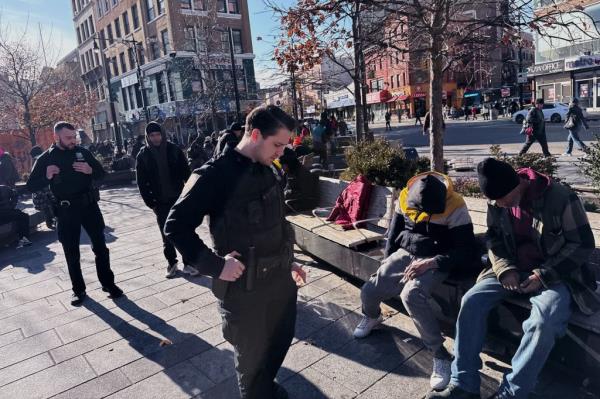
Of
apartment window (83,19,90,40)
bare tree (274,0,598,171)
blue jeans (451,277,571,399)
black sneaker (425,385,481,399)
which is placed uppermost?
apartment window (83,19,90,40)

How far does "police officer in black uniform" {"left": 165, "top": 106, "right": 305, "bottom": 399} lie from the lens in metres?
2.19

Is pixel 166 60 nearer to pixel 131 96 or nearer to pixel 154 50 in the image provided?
pixel 154 50

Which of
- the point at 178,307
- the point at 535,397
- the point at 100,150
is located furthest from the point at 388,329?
the point at 100,150

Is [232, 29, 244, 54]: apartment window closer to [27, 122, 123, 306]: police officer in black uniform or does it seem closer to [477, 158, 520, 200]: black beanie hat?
[27, 122, 123, 306]: police officer in black uniform

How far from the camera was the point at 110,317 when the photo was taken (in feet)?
14.7

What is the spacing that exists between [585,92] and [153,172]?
34.9m

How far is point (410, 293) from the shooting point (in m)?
3.10

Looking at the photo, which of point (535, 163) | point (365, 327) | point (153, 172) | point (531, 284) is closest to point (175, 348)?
point (365, 327)

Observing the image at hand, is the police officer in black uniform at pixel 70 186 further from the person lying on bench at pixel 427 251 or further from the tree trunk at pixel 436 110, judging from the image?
the tree trunk at pixel 436 110

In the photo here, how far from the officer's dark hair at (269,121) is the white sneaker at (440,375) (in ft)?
6.17

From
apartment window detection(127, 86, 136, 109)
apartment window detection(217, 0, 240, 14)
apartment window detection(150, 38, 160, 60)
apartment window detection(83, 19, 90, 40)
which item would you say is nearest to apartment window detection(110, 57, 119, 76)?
apartment window detection(127, 86, 136, 109)

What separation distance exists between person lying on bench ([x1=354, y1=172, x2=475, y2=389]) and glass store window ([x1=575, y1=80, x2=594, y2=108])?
111 feet

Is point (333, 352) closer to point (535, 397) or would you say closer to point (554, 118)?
point (535, 397)

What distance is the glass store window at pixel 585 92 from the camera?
30781 millimetres
